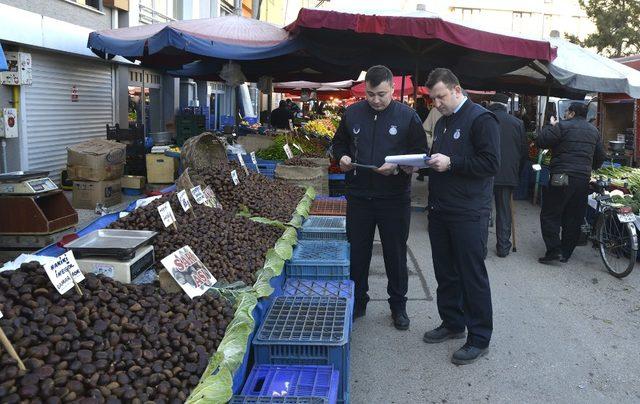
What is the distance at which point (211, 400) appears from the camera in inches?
94.2

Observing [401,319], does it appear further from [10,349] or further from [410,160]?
[10,349]

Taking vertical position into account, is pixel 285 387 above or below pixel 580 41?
below

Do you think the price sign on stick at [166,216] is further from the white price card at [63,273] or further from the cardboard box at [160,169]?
the cardboard box at [160,169]

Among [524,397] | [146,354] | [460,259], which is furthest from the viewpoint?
[460,259]

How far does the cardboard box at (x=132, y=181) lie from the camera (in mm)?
10047

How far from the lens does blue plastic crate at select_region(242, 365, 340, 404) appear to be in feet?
9.55

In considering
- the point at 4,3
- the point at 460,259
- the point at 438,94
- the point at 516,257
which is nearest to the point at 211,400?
the point at 460,259

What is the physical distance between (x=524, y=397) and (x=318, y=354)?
1.61 meters

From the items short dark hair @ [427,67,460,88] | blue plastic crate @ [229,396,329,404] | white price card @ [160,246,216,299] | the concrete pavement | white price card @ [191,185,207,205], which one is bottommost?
the concrete pavement

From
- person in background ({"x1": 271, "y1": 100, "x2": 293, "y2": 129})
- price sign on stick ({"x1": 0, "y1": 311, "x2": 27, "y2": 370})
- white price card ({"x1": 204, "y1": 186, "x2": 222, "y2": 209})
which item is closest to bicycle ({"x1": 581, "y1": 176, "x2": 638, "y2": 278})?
white price card ({"x1": 204, "y1": 186, "x2": 222, "y2": 209})

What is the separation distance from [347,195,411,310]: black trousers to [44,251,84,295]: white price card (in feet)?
7.93

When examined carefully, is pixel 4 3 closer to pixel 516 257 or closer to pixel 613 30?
pixel 516 257

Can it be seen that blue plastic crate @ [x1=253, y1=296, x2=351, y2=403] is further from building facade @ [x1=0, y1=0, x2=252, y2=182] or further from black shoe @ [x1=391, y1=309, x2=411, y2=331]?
building facade @ [x1=0, y1=0, x2=252, y2=182]

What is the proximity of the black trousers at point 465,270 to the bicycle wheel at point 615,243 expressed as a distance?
3355 mm
